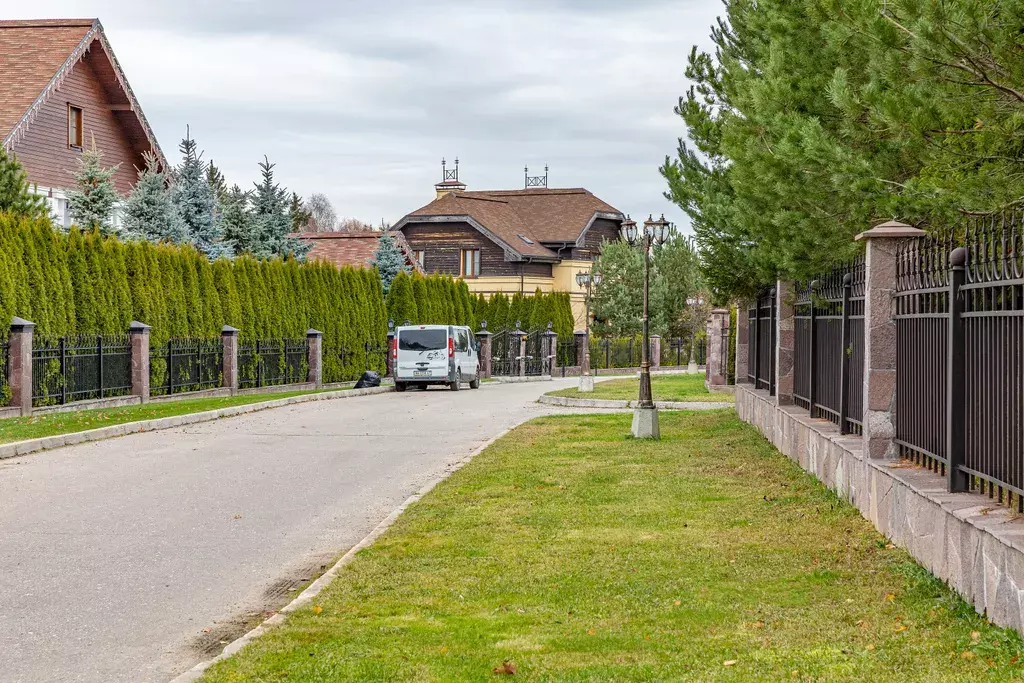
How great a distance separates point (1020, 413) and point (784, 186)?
16.9 feet

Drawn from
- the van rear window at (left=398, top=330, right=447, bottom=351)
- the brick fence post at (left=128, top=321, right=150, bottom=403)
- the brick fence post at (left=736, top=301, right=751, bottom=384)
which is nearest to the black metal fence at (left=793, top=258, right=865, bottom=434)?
the brick fence post at (left=736, top=301, right=751, bottom=384)

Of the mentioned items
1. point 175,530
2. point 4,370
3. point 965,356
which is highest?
point 965,356

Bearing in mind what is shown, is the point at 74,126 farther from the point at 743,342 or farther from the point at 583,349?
the point at 583,349

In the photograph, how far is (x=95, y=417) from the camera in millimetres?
21969

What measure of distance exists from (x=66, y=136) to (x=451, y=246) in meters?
35.9

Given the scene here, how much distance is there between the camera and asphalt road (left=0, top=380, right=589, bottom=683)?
22.5 ft

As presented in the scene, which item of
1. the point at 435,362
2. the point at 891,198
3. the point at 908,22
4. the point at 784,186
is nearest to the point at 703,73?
the point at 784,186

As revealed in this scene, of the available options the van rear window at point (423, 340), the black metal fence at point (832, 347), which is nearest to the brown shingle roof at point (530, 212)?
the van rear window at point (423, 340)

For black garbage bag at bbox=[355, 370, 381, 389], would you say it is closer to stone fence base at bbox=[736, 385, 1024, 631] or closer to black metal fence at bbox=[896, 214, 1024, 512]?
stone fence base at bbox=[736, 385, 1024, 631]

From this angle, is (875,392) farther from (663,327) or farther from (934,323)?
(663,327)

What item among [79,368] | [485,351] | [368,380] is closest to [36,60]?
[368,380]

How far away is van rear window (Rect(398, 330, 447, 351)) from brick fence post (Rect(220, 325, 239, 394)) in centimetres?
592

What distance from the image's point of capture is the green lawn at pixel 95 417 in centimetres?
1902

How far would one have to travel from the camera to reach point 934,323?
29.6 ft
